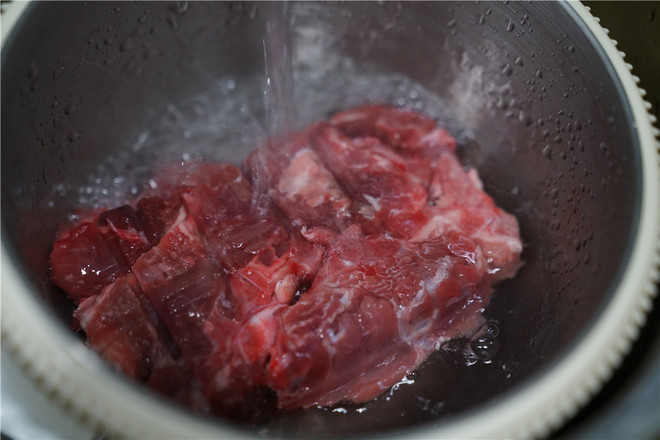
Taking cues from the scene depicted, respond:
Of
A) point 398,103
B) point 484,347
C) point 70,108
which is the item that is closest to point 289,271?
point 484,347

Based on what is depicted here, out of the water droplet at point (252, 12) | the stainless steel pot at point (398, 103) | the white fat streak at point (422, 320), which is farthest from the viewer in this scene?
the water droplet at point (252, 12)

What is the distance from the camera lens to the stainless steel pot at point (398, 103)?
2.75ft

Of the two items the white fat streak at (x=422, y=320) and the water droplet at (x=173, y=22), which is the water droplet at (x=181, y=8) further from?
the white fat streak at (x=422, y=320)

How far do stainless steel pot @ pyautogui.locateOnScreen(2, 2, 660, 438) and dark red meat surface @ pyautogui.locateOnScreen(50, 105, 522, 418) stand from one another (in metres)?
0.08

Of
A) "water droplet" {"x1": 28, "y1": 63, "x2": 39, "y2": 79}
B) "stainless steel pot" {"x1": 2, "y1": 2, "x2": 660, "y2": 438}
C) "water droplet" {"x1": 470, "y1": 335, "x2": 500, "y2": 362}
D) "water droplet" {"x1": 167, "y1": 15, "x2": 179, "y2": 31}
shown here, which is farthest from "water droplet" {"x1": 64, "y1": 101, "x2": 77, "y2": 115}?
"water droplet" {"x1": 470, "y1": 335, "x2": 500, "y2": 362}

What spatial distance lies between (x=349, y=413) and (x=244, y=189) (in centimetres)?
57

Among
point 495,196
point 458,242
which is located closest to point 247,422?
point 458,242

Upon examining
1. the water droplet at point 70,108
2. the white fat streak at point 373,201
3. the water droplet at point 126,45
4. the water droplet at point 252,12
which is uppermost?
the water droplet at point 252,12

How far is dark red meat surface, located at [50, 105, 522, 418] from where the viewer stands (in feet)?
3.63

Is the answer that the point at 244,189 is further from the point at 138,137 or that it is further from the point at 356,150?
the point at 138,137

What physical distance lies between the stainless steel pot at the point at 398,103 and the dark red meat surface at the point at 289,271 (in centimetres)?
8

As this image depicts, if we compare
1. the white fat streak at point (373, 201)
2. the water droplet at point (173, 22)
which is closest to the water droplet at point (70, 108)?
the water droplet at point (173, 22)

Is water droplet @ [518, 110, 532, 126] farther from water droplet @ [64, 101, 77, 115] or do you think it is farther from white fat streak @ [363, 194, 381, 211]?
water droplet @ [64, 101, 77, 115]

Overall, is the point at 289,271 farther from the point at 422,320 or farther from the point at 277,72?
the point at 277,72
